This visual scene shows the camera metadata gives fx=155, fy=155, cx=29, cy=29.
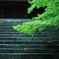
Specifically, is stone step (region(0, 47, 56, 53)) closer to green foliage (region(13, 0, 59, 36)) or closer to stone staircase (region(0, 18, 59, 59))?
A: stone staircase (region(0, 18, 59, 59))

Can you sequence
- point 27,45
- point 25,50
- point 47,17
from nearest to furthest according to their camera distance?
point 47,17
point 25,50
point 27,45

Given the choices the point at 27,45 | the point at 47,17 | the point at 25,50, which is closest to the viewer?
the point at 47,17

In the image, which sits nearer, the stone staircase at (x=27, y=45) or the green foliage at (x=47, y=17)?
the green foliage at (x=47, y=17)

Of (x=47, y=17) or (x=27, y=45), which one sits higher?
(x=47, y=17)

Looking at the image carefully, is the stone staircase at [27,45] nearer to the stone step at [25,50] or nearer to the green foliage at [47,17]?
the stone step at [25,50]

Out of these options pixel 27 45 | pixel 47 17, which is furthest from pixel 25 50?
pixel 47 17

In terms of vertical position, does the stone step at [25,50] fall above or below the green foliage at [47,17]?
below

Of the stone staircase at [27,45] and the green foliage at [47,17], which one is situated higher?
the green foliage at [47,17]

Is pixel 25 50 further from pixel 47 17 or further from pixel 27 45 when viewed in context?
pixel 47 17

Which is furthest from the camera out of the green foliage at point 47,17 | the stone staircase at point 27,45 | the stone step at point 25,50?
the stone step at point 25,50

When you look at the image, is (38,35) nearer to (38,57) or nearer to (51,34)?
(51,34)

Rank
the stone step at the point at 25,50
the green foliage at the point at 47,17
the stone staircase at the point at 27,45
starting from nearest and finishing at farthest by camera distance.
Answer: the green foliage at the point at 47,17, the stone staircase at the point at 27,45, the stone step at the point at 25,50

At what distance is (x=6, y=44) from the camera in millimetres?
7000

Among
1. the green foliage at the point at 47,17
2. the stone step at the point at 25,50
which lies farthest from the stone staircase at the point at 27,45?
the green foliage at the point at 47,17
